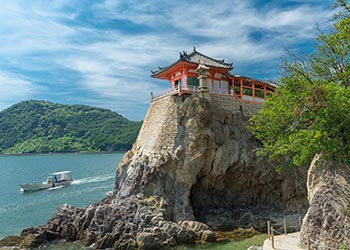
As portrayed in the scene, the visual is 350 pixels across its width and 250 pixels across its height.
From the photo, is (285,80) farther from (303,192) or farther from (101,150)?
(101,150)

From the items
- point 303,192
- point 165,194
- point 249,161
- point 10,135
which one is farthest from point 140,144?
point 10,135

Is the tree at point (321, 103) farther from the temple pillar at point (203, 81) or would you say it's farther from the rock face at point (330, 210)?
the temple pillar at point (203, 81)

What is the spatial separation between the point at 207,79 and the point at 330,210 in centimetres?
2300

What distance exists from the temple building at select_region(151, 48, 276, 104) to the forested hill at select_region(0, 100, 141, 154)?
119 meters

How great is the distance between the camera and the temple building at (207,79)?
3309cm

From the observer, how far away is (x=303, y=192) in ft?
104

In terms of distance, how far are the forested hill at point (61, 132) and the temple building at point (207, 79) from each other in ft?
392

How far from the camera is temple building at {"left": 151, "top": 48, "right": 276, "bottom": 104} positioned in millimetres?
33094

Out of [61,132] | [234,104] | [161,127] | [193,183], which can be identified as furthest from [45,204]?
[61,132]

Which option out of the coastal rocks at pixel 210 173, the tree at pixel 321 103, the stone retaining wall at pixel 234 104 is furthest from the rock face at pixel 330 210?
the stone retaining wall at pixel 234 104

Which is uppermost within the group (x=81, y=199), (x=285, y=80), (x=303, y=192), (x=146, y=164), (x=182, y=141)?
(x=285, y=80)

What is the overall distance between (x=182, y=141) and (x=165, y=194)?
5.58 meters

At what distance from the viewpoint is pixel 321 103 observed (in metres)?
15.7

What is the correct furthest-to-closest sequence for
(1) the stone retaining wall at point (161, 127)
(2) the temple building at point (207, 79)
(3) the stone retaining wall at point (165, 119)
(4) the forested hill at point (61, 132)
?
(4) the forested hill at point (61, 132)
(2) the temple building at point (207, 79)
(3) the stone retaining wall at point (165, 119)
(1) the stone retaining wall at point (161, 127)
